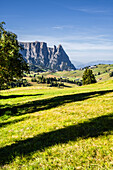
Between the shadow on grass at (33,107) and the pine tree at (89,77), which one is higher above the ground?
the shadow on grass at (33,107)

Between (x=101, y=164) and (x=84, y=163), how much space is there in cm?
72

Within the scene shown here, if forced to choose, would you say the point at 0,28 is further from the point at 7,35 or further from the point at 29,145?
the point at 29,145

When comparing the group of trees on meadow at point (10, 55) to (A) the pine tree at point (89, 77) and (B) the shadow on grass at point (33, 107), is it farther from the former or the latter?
(A) the pine tree at point (89, 77)

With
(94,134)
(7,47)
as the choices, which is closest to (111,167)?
(94,134)

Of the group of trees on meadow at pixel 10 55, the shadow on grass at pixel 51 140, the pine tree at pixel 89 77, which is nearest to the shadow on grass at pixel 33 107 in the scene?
the group of trees on meadow at pixel 10 55

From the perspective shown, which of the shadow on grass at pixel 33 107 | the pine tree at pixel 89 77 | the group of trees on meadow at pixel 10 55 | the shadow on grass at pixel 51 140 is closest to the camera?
the shadow on grass at pixel 51 140

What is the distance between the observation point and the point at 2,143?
981 centimetres

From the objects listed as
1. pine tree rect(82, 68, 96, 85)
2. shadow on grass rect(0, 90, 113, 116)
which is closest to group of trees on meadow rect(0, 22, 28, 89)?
shadow on grass rect(0, 90, 113, 116)

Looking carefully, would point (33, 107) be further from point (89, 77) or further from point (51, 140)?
point (89, 77)

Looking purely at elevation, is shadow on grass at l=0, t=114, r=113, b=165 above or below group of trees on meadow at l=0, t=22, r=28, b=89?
below

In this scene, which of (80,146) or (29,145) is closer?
(80,146)

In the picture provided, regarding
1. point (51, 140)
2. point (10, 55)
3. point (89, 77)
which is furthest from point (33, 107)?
point (89, 77)

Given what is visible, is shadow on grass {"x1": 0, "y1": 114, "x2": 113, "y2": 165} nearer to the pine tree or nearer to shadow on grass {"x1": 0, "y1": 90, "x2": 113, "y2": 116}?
shadow on grass {"x1": 0, "y1": 90, "x2": 113, "y2": 116}

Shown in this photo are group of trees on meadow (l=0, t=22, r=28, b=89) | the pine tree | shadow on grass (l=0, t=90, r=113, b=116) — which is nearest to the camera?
shadow on grass (l=0, t=90, r=113, b=116)
